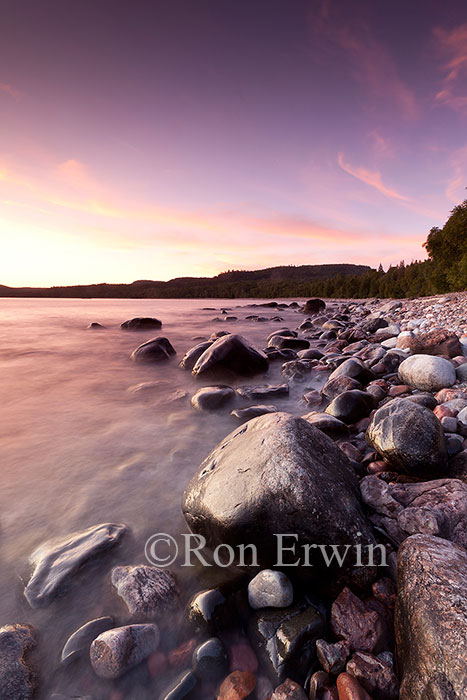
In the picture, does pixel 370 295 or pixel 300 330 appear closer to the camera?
pixel 300 330

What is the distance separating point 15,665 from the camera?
1.68 metres

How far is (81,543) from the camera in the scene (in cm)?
250

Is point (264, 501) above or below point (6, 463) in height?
above

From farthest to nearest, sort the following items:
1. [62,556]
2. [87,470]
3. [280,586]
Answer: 1. [87,470]
2. [62,556]
3. [280,586]

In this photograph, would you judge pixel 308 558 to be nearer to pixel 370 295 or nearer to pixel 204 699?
pixel 204 699

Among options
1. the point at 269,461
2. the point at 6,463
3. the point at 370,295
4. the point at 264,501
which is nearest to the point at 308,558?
the point at 264,501

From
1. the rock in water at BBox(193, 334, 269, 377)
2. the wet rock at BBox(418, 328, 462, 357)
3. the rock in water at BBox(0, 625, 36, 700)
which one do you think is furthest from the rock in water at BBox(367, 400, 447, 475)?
the rock in water at BBox(193, 334, 269, 377)

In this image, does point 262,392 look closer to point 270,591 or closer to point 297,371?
point 297,371

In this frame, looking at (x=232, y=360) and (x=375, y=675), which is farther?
(x=232, y=360)

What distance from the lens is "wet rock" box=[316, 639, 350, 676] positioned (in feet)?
5.28

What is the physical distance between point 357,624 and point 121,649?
52.2 inches

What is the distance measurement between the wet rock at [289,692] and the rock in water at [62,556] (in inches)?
60.1

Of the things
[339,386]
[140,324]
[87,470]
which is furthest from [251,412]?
[140,324]

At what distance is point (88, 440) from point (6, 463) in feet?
3.15
